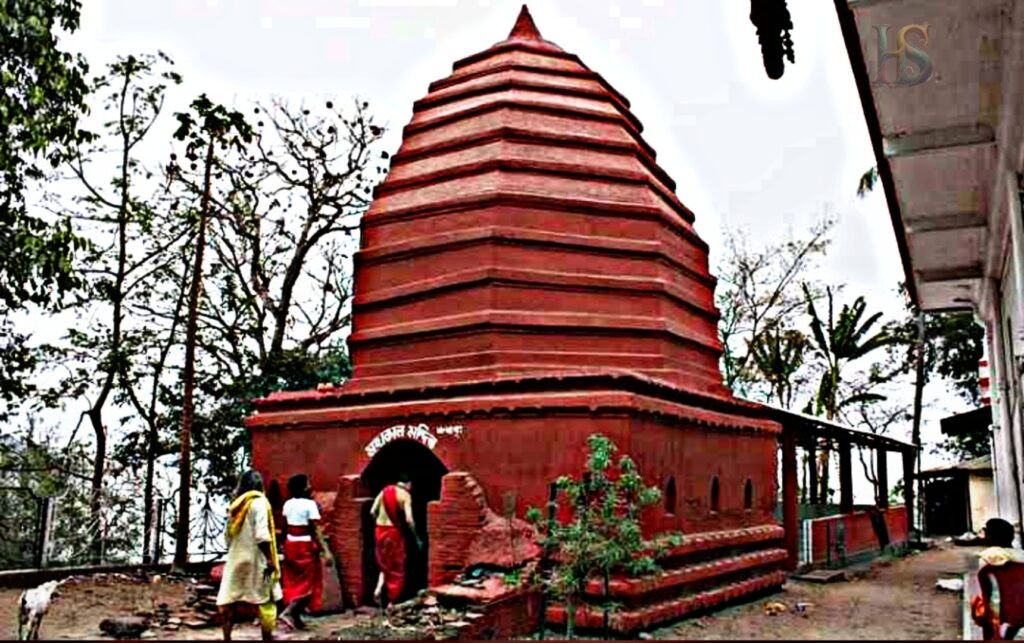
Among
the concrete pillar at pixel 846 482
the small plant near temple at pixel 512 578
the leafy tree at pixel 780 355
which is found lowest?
the small plant near temple at pixel 512 578

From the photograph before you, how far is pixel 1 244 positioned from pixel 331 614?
220 inches

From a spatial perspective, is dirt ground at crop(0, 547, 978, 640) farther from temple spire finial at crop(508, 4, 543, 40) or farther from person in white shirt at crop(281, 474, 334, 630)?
temple spire finial at crop(508, 4, 543, 40)

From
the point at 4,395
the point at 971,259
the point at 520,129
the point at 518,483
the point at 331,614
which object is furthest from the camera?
the point at 4,395

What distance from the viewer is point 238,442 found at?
18984 mm

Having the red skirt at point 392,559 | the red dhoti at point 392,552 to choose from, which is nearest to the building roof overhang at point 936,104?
the red dhoti at point 392,552

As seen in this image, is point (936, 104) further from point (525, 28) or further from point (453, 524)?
point (525, 28)

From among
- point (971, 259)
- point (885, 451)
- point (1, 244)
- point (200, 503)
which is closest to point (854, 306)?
point (885, 451)

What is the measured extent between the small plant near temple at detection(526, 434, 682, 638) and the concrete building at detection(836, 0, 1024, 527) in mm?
3279

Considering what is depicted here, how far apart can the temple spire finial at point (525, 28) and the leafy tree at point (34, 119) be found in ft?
19.3

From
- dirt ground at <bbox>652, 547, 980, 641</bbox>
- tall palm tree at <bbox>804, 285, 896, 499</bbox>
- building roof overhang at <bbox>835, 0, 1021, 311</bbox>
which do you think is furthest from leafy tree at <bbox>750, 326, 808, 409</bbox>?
building roof overhang at <bbox>835, 0, 1021, 311</bbox>

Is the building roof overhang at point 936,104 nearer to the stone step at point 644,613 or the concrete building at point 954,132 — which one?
the concrete building at point 954,132

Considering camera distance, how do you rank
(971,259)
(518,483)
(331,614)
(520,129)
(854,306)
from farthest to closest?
(854,306) → (520,129) → (971,259) → (331,614) → (518,483)

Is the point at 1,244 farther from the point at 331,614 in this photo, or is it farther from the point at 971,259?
the point at 971,259

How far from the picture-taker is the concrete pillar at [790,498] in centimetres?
1462
